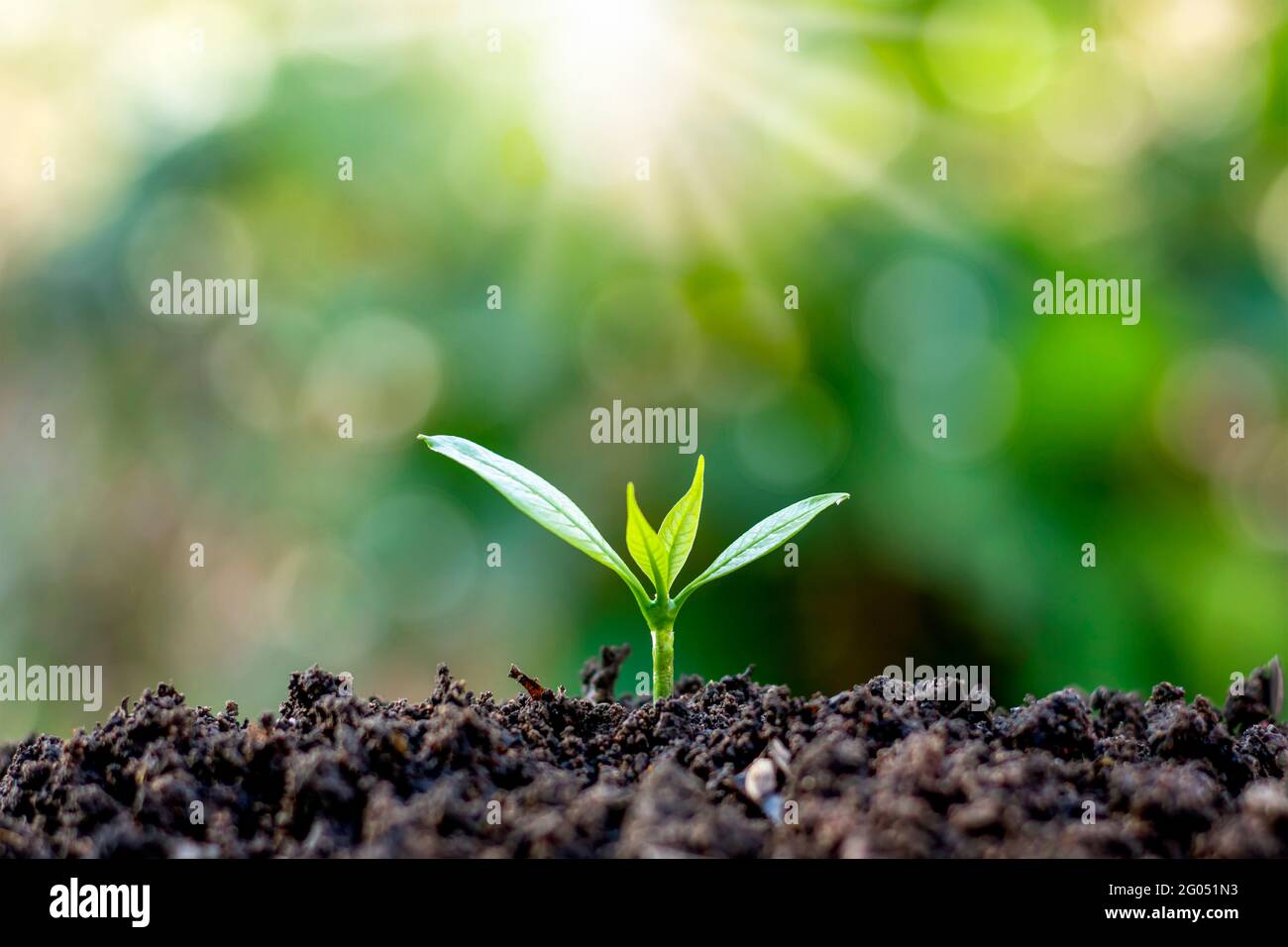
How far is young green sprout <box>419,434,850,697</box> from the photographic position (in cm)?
121

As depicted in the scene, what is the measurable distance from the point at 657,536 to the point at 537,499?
0.16 m

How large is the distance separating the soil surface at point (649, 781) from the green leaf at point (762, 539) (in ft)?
0.52

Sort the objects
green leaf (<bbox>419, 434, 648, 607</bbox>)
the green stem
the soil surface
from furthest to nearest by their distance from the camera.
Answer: the green stem
green leaf (<bbox>419, 434, 648, 607</bbox>)
the soil surface

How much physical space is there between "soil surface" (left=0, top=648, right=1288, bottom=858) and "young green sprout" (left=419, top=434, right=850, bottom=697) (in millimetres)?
109

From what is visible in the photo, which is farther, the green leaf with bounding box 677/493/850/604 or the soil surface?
the green leaf with bounding box 677/493/850/604

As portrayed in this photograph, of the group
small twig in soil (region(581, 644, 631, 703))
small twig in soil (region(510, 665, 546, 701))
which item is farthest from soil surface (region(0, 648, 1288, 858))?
small twig in soil (region(581, 644, 631, 703))

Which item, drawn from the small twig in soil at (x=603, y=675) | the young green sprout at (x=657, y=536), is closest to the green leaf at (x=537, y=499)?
the young green sprout at (x=657, y=536)

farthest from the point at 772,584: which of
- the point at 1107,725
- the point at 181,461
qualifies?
the point at 181,461

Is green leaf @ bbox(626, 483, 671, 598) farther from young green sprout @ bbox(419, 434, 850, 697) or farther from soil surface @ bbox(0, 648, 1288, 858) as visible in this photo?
soil surface @ bbox(0, 648, 1288, 858)

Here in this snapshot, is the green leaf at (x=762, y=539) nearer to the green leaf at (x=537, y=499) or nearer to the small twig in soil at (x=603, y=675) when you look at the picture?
the green leaf at (x=537, y=499)

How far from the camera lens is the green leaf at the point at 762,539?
1246 millimetres

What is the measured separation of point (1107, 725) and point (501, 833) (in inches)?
33.6
